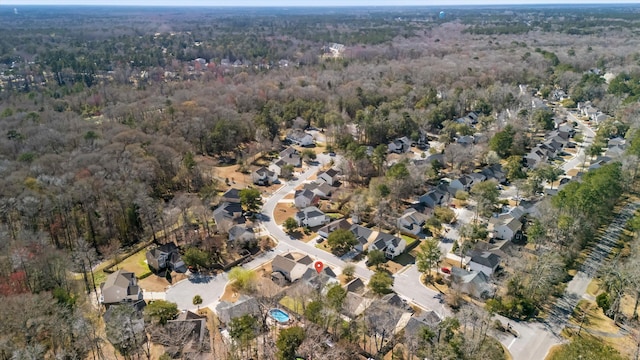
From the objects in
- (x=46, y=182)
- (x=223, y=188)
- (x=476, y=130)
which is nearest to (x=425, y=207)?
(x=223, y=188)

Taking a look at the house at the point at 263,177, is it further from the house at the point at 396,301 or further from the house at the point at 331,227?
the house at the point at 396,301

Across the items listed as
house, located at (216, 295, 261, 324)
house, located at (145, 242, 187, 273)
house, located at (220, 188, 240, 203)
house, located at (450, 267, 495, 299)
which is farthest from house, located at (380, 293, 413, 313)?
house, located at (220, 188, 240, 203)

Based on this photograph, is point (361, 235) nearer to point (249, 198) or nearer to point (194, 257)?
point (249, 198)

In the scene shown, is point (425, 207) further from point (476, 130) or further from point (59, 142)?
point (59, 142)

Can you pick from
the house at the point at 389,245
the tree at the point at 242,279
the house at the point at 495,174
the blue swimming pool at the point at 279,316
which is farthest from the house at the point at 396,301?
the house at the point at 495,174

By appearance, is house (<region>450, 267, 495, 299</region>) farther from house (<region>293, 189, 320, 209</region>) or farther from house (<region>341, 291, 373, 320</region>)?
house (<region>293, 189, 320, 209</region>)

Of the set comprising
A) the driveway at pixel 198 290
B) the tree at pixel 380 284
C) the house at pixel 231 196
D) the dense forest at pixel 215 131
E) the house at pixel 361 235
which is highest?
the dense forest at pixel 215 131
